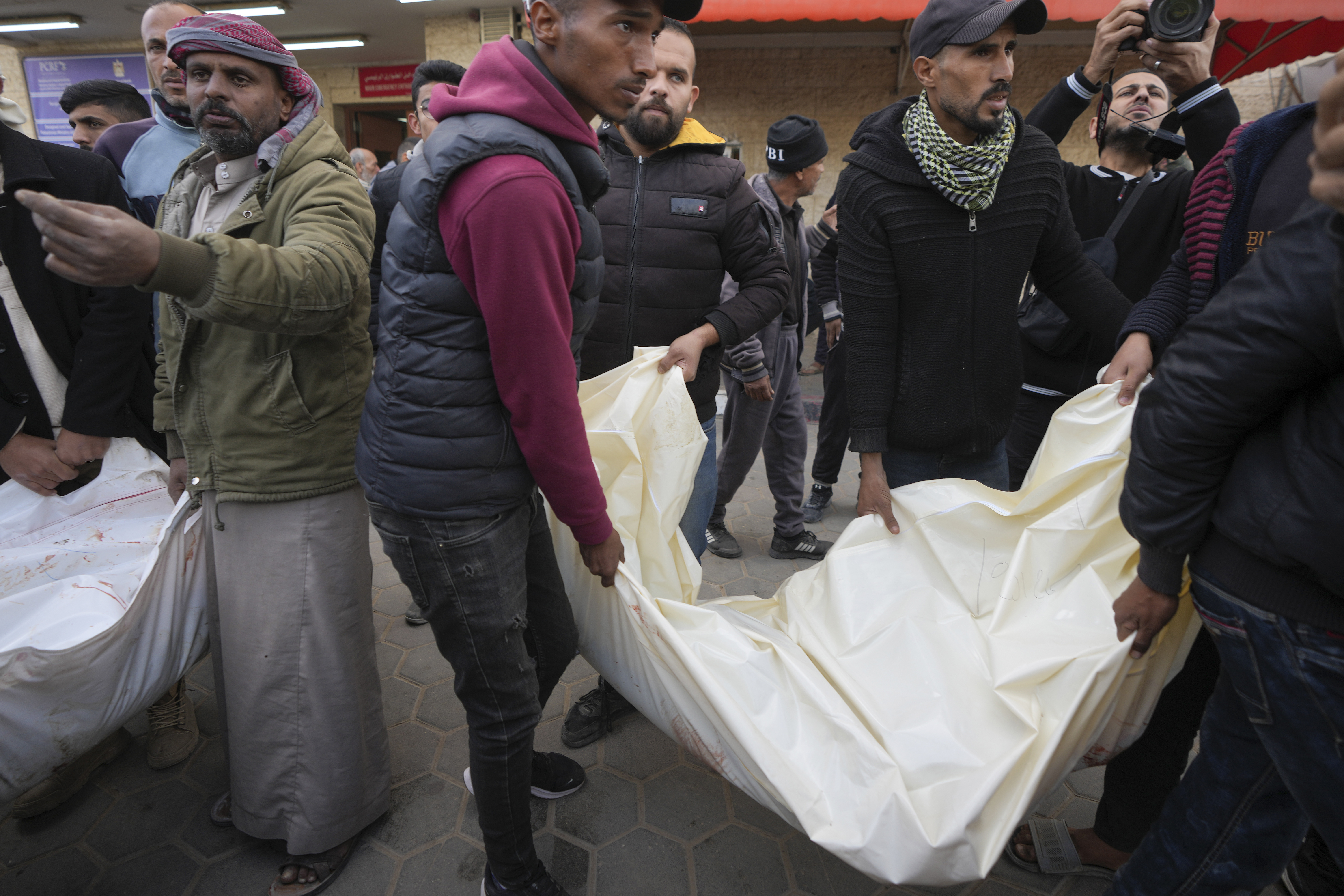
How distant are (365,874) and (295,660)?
66cm

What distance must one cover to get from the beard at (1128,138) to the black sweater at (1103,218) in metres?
0.09

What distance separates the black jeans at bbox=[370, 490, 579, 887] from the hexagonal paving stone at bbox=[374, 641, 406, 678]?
133 centimetres

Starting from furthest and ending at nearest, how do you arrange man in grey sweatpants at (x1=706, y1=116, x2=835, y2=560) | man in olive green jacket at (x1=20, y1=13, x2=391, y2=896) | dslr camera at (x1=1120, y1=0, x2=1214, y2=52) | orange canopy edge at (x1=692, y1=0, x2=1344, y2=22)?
1. orange canopy edge at (x1=692, y1=0, x2=1344, y2=22)
2. man in grey sweatpants at (x1=706, y1=116, x2=835, y2=560)
3. dslr camera at (x1=1120, y1=0, x2=1214, y2=52)
4. man in olive green jacket at (x1=20, y1=13, x2=391, y2=896)

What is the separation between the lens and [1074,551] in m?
1.76

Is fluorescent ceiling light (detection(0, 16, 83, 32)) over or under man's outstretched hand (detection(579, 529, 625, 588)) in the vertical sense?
over

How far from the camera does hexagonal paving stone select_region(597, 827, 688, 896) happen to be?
6.58 ft

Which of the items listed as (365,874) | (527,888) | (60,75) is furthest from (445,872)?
(60,75)

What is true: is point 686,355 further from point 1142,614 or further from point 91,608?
point 91,608

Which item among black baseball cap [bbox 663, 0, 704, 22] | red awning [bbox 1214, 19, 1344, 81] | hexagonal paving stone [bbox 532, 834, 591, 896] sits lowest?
hexagonal paving stone [bbox 532, 834, 591, 896]

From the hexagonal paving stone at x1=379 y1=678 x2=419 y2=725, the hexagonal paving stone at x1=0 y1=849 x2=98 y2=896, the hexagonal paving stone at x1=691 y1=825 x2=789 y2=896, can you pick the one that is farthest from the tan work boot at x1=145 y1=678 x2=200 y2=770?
the hexagonal paving stone at x1=691 y1=825 x2=789 y2=896

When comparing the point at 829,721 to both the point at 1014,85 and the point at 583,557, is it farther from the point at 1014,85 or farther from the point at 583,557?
the point at 1014,85

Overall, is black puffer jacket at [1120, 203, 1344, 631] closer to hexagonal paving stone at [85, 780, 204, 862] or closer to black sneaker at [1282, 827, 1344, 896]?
black sneaker at [1282, 827, 1344, 896]

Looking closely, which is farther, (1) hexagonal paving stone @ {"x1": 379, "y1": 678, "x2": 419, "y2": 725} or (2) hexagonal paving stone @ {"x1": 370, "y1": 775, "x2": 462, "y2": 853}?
(1) hexagonal paving stone @ {"x1": 379, "y1": 678, "x2": 419, "y2": 725}

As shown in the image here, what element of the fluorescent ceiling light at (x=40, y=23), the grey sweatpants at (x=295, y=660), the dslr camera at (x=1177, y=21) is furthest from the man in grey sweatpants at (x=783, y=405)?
the fluorescent ceiling light at (x=40, y=23)
